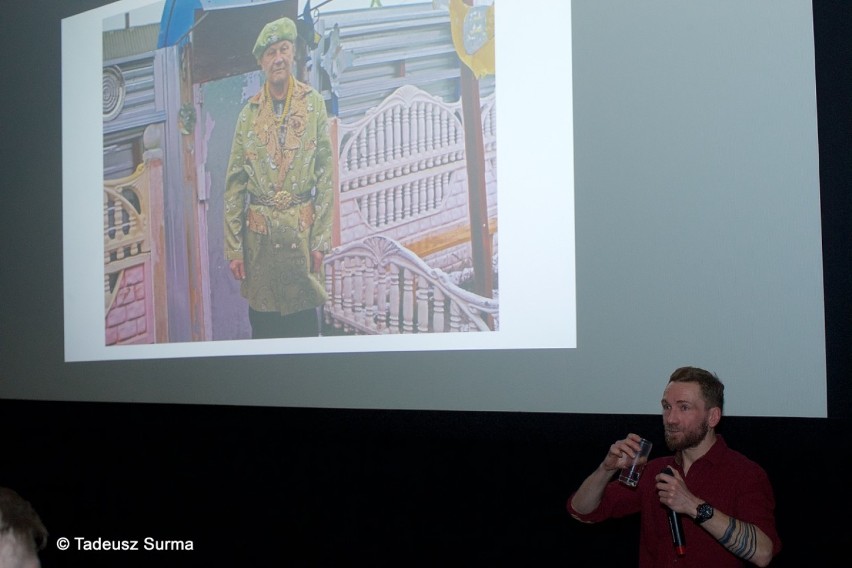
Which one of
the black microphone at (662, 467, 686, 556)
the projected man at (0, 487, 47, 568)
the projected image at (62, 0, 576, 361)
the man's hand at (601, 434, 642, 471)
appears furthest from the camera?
the projected image at (62, 0, 576, 361)

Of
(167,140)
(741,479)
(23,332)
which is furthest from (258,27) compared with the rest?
(741,479)

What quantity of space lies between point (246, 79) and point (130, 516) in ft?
6.26

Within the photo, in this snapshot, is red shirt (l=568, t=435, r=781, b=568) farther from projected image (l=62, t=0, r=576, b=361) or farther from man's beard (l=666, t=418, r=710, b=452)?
projected image (l=62, t=0, r=576, b=361)

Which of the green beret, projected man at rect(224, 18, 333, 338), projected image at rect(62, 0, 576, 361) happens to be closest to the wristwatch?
projected image at rect(62, 0, 576, 361)

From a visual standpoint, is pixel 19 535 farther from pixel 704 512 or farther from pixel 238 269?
pixel 238 269

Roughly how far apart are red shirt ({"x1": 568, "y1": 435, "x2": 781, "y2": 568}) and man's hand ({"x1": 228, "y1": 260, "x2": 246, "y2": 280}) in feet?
5.28

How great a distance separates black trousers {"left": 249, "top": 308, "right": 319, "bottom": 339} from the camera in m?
3.29

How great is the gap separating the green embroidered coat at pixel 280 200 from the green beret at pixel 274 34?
157mm

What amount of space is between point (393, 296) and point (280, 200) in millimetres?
566

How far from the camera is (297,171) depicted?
10.9ft

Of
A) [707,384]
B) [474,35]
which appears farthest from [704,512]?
[474,35]

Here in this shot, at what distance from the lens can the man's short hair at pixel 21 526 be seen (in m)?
1.21

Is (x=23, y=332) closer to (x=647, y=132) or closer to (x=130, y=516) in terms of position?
(x=130, y=516)

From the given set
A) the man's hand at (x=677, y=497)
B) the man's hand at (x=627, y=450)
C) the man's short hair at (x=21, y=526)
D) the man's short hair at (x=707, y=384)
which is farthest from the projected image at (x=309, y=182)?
the man's short hair at (x=21, y=526)
